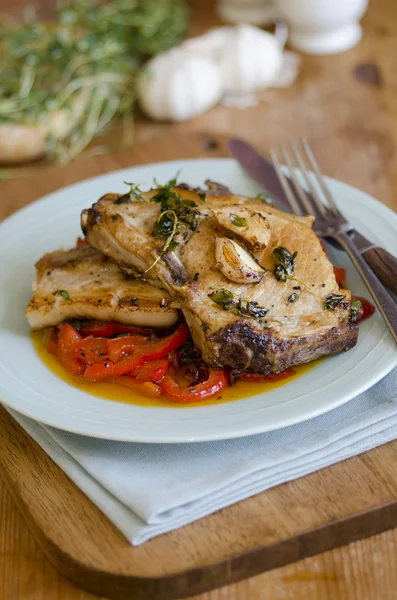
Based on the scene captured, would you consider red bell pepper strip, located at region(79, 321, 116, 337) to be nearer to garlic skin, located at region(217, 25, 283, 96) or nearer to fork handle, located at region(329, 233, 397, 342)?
fork handle, located at region(329, 233, 397, 342)

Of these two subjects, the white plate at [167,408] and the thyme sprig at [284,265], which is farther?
the thyme sprig at [284,265]

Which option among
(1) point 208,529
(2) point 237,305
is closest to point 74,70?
(2) point 237,305

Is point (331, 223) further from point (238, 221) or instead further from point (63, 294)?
point (63, 294)

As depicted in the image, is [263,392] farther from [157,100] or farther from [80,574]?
[157,100]

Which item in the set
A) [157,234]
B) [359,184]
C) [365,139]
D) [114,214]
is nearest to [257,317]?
[157,234]

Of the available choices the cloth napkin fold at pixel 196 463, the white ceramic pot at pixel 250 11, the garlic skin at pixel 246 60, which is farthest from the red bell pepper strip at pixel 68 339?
the white ceramic pot at pixel 250 11

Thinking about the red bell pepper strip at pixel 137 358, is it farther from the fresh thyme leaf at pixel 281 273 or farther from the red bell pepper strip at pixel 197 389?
the fresh thyme leaf at pixel 281 273
